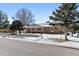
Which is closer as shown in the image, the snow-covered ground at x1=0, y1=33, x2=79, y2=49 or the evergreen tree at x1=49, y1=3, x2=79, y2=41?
the snow-covered ground at x1=0, y1=33, x2=79, y2=49

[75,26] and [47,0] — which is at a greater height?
[47,0]

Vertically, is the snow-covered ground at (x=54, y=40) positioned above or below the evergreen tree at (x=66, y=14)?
below

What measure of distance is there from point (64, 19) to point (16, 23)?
523 cm

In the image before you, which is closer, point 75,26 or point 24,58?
point 24,58

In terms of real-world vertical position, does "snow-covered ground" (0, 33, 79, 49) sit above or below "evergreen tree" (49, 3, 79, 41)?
below

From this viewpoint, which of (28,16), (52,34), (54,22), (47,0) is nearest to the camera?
(47,0)

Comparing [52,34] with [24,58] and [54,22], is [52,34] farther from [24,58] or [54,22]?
[24,58]

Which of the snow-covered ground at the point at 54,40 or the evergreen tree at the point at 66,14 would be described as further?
the evergreen tree at the point at 66,14

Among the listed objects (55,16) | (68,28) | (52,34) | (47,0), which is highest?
(47,0)

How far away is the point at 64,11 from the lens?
994cm

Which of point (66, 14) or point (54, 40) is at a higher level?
point (66, 14)

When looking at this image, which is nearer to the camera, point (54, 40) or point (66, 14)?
point (54, 40)

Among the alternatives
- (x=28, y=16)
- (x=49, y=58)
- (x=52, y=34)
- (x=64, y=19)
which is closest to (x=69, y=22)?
(x=64, y=19)

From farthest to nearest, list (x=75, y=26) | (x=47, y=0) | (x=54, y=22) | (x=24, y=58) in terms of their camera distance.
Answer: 1. (x=54, y=22)
2. (x=75, y=26)
3. (x=47, y=0)
4. (x=24, y=58)
